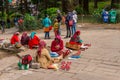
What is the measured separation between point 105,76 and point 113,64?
150 centimetres

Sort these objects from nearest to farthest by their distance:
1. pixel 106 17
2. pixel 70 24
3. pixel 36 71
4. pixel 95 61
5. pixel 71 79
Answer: pixel 71 79
pixel 36 71
pixel 95 61
pixel 70 24
pixel 106 17

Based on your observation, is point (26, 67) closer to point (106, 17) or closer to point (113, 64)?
point (113, 64)

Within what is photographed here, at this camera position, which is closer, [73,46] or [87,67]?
[87,67]

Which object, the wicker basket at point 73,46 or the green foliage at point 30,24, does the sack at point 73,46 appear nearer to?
the wicker basket at point 73,46

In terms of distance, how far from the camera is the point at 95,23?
2408cm

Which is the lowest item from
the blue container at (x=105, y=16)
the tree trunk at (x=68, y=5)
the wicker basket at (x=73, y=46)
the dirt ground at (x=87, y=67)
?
the dirt ground at (x=87, y=67)

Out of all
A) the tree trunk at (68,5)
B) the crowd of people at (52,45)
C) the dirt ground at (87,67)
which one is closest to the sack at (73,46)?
the crowd of people at (52,45)

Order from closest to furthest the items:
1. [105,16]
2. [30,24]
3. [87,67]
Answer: [87,67], [105,16], [30,24]

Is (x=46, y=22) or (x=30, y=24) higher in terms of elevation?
(x=46, y=22)

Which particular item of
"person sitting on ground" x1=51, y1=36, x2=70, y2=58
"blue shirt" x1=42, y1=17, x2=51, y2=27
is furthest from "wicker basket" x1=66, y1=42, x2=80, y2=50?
"blue shirt" x1=42, y1=17, x2=51, y2=27

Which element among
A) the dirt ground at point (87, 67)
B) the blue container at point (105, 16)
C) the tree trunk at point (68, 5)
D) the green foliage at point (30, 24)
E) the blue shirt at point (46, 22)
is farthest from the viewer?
the tree trunk at point (68, 5)

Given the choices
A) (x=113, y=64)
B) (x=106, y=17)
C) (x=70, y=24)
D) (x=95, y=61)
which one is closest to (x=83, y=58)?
(x=95, y=61)

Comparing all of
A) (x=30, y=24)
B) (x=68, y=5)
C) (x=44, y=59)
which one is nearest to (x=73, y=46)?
(x=44, y=59)

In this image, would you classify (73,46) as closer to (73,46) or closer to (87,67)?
(73,46)
